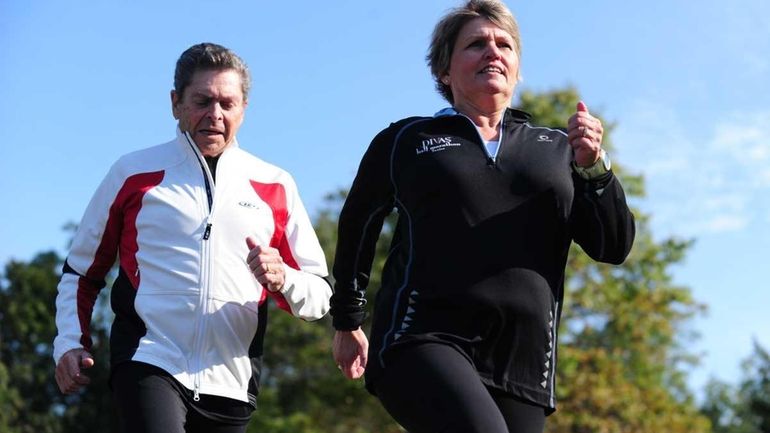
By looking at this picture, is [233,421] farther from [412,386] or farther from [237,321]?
[412,386]

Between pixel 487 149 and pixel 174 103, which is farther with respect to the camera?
pixel 174 103

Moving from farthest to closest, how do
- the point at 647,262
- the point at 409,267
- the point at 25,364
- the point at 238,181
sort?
the point at 25,364 < the point at 647,262 < the point at 238,181 < the point at 409,267

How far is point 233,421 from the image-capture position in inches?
189

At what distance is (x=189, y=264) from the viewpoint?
484 centimetres

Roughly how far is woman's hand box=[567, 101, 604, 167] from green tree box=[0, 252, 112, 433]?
34.6 metres

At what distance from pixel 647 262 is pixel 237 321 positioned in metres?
25.0

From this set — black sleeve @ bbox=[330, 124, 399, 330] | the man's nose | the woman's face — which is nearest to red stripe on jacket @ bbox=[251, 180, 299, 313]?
the man's nose

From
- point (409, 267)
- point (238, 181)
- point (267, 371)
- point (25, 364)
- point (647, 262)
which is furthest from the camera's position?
point (25, 364)

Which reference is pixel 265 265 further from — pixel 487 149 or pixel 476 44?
pixel 476 44

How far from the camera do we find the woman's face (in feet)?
14.4

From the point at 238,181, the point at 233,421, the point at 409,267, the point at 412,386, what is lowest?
the point at 233,421

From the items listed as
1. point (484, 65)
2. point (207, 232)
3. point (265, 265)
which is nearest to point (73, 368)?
point (207, 232)

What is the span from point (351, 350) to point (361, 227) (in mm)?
560

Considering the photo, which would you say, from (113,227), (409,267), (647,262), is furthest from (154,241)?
(647,262)
